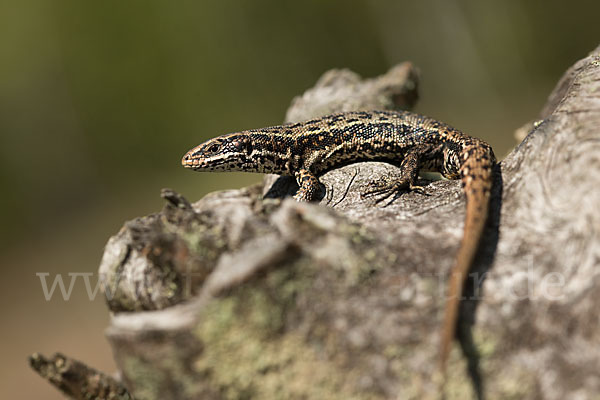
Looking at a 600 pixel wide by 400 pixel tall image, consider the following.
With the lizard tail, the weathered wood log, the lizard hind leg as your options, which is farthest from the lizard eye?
the weathered wood log

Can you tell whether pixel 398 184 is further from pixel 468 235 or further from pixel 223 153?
pixel 223 153

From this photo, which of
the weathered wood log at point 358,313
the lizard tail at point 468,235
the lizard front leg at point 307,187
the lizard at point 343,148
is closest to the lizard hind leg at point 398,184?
the lizard at point 343,148

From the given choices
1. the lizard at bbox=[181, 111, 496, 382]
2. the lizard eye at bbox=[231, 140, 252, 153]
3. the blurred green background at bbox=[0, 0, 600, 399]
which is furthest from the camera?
the blurred green background at bbox=[0, 0, 600, 399]

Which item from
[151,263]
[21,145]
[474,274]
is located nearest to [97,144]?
[21,145]

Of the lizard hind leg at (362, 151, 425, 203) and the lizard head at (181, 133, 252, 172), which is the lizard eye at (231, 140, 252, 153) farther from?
the lizard hind leg at (362, 151, 425, 203)

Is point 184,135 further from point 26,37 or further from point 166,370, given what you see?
point 166,370

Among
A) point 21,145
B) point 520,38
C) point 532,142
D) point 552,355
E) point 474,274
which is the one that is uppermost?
point 520,38

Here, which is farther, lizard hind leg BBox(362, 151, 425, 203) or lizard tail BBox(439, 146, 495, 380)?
lizard hind leg BBox(362, 151, 425, 203)
